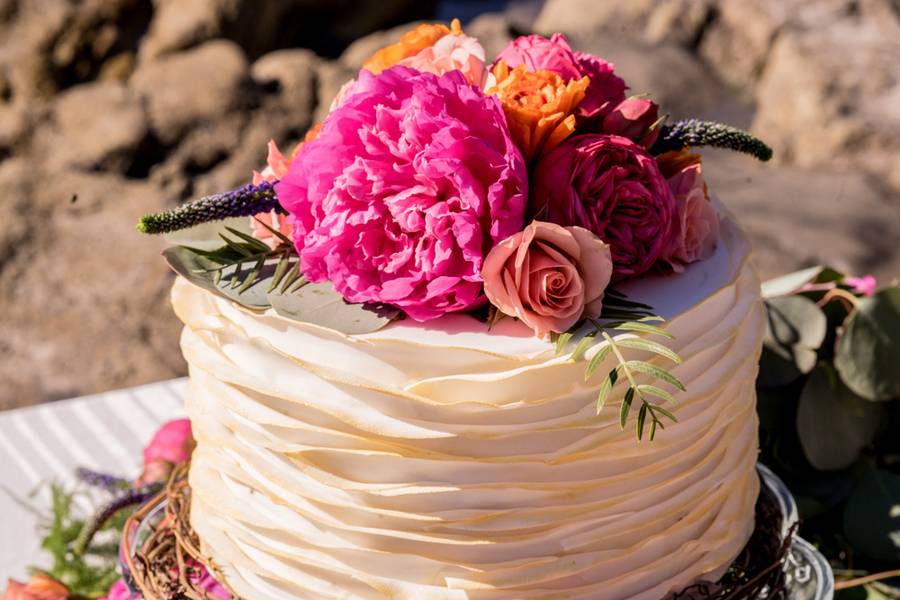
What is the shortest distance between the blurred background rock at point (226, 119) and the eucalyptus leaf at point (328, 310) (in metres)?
2.81

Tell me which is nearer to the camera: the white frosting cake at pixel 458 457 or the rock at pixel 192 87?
the white frosting cake at pixel 458 457

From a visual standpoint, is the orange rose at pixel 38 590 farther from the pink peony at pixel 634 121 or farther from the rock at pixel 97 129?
the rock at pixel 97 129

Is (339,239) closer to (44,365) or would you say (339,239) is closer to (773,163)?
(44,365)

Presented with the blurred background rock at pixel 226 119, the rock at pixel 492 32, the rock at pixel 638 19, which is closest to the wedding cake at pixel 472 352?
the blurred background rock at pixel 226 119

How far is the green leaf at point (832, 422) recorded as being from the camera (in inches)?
75.5

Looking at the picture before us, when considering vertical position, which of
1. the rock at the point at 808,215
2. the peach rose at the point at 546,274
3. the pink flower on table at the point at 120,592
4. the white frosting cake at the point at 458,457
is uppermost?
the peach rose at the point at 546,274

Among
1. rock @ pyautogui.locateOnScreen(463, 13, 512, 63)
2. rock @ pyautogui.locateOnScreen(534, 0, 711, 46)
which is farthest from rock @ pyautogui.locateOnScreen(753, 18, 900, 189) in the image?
rock @ pyautogui.locateOnScreen(463, 13, 512, 63)

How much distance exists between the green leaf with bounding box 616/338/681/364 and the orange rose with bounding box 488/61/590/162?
0.78ft

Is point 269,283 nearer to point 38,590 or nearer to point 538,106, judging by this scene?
point 538,106

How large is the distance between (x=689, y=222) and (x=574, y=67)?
0.76ft

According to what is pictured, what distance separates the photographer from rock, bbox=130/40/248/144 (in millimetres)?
4930

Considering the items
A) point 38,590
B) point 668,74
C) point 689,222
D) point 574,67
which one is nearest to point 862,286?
point 689,222

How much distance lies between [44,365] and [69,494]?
2029 mm

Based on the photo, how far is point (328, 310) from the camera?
1188 millimetres
